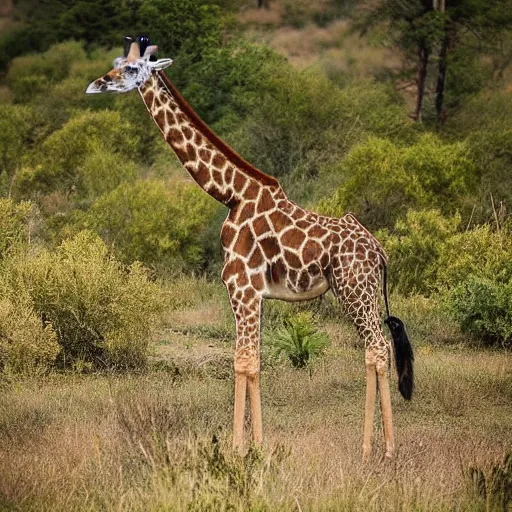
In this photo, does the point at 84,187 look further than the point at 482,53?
No

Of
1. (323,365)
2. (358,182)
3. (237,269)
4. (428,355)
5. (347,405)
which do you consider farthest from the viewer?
(358,182)

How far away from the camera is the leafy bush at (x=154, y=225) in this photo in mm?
18719

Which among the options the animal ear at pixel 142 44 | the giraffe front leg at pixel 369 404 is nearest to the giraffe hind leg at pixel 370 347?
the giraffe front leg at pixel 369 404

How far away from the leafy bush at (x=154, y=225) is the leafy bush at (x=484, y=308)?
18.3ft

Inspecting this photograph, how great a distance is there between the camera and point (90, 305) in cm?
1242

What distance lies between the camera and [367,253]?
8.28 meters

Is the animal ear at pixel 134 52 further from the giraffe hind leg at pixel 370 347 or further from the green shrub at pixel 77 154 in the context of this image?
the green shrub at pixel 77 154

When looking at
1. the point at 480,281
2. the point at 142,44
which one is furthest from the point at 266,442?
the point at 480,281

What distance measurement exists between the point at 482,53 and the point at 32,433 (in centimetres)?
2658

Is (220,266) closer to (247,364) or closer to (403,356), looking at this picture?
(403,356)

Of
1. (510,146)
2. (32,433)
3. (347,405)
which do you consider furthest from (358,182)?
(32,433)

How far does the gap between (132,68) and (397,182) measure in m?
10.8

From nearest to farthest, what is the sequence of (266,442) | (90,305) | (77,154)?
(266,442) → (90,305) → (77,154)

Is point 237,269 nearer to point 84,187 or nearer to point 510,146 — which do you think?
point 510,146
